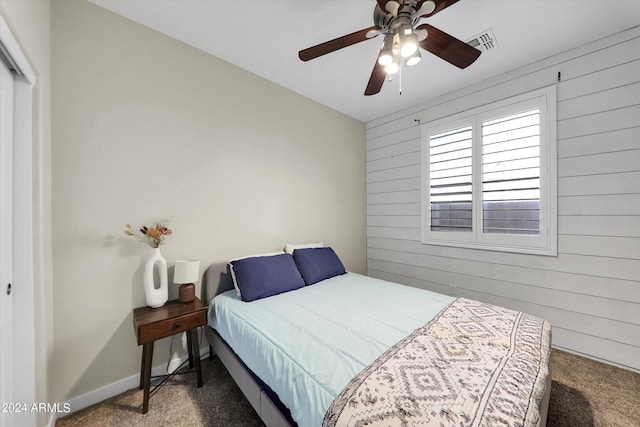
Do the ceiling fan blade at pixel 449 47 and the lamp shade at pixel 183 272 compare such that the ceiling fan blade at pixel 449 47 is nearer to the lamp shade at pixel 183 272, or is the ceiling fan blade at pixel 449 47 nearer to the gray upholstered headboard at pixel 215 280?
the lamp shade at pixel 183 272

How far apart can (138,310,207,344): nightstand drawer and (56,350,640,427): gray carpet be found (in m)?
0.50

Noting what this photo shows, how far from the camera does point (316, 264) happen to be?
2637mm

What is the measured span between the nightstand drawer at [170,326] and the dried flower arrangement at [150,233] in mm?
566

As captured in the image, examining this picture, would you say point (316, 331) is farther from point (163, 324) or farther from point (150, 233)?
point (150, 233)

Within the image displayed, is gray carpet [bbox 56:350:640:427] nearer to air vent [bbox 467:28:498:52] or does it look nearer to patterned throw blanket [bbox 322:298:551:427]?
patterned throw blanket [bbox 322:298:551:427]

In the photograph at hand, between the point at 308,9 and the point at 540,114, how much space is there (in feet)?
7.74

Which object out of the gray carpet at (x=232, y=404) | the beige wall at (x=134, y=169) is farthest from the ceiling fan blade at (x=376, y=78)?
the gray carpet at (x=232, y=404)

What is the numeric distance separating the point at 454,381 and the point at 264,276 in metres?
1.58

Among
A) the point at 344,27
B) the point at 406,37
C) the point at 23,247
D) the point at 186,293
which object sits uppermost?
the point at 344,27

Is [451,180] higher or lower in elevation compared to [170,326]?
higher

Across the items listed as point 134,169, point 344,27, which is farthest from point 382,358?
point 344,27

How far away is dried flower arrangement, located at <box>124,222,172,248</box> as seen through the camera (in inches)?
70.9

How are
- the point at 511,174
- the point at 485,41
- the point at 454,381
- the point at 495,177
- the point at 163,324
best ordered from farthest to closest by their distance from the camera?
the point at 495,177 → the point at 511,174 → the point at 485,41 → the point at 163,324 → the point at 454,381

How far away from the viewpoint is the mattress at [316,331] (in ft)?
3.69
